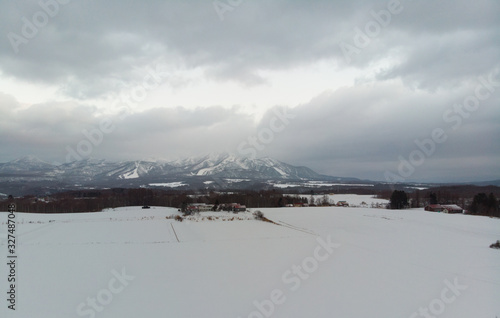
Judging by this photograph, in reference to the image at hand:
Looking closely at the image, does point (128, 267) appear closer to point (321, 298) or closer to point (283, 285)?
point (283, 285)

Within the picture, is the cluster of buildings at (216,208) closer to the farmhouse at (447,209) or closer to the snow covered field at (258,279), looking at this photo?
the snow covered field at (258,279)

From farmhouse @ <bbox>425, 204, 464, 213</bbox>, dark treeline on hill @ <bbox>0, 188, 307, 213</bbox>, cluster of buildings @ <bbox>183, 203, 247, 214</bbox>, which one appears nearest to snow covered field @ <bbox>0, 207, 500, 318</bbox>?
farmhouse @ <bbox>425, 204, 464, 213</bbox>

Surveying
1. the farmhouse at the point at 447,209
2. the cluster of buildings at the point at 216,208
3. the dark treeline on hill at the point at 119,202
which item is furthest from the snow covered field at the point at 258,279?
the dark treeline on hill at the point at 119,202

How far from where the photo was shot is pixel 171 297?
11.9 metres

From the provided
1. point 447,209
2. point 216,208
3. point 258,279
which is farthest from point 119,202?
point 258,279

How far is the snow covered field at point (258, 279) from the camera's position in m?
10.8

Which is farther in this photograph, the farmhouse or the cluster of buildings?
the cluster of buildings

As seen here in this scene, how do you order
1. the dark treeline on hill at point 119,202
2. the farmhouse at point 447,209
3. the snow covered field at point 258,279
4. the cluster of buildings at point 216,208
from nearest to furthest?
the snow covered field at point 258,279, the farmhouse at point 447,209, the cluster of buildings at point 216,208, the dark treeline on hill at point 119,202

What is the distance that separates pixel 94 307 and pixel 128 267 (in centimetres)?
526

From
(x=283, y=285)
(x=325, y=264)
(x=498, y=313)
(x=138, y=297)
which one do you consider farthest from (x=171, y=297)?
(x=498, y=313)

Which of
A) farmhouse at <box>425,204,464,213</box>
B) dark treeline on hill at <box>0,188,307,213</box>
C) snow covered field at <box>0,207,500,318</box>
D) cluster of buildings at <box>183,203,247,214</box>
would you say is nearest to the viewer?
snow covered field at <box>0,207,500,318</box>

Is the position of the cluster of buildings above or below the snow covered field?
below

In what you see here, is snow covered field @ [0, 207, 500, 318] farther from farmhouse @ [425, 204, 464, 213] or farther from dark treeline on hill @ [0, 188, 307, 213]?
dark treeline on hill @ [0, 188, 307, 213]

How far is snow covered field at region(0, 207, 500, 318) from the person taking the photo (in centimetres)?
1079
